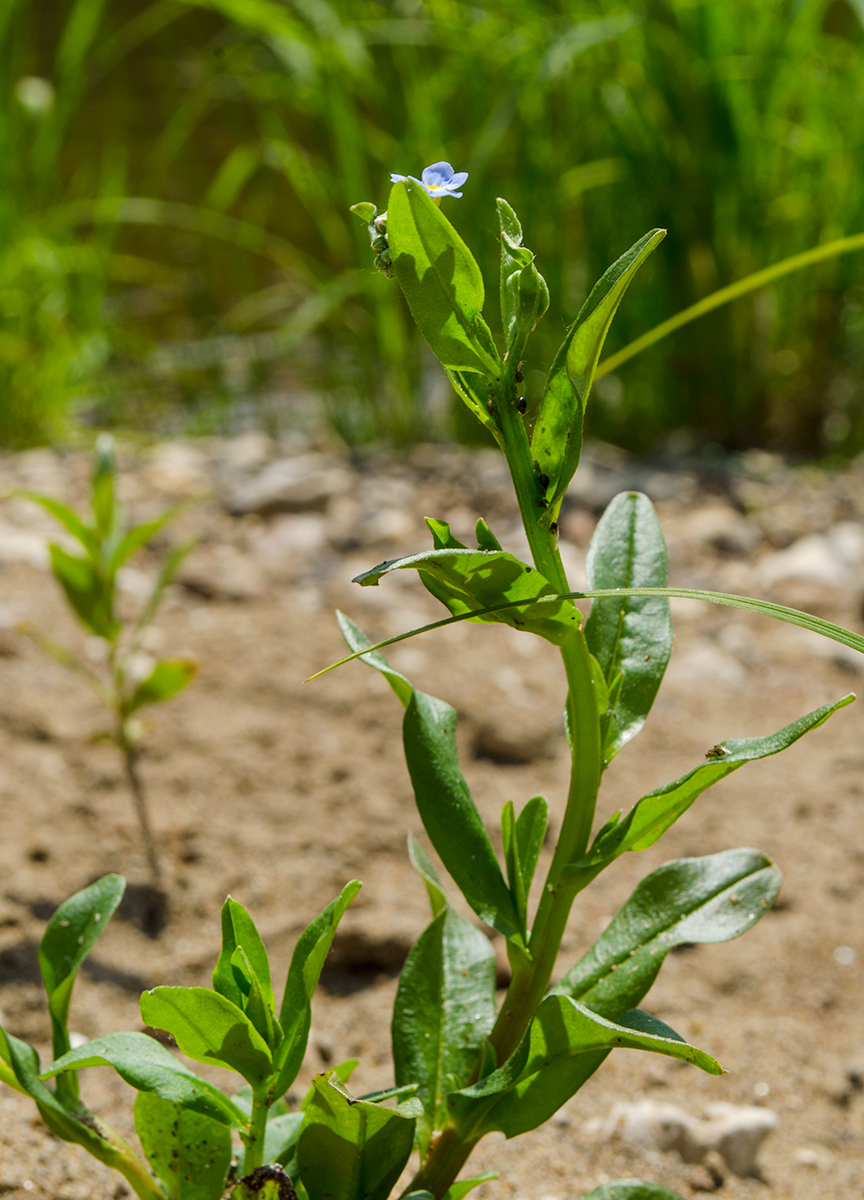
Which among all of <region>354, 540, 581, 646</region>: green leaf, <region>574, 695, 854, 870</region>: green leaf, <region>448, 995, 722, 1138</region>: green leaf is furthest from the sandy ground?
<region>354, 540, 581, 646</region>: green leaf

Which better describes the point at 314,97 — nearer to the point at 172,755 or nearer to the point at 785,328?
the point at 785,328

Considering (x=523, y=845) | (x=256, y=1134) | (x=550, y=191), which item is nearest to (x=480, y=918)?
(x=523, y=845)

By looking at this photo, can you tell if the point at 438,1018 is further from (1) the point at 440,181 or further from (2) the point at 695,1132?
(1) the point at 440,181

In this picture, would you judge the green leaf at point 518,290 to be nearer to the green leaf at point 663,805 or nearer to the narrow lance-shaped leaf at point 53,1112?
the green leaf at point 663,805

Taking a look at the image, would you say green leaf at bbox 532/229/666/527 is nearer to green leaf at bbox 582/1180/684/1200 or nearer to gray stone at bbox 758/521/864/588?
green leaf at bbox 582/1180/684/1200

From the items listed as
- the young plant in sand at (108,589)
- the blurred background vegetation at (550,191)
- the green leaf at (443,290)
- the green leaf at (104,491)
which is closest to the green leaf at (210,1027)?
the green leaf at (443,290)
